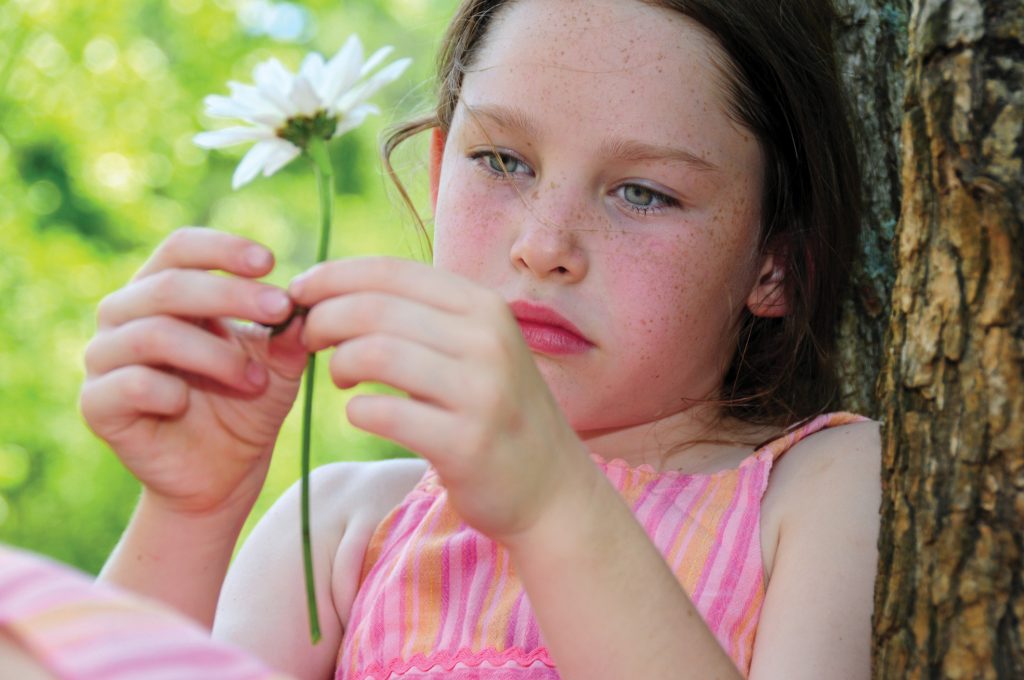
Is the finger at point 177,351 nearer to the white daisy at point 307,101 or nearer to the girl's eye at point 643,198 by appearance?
the white daisy at point 307,101

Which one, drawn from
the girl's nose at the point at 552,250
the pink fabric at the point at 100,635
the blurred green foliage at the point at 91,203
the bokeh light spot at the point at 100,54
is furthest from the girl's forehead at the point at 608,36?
the bokeh light spot at the point at 100,54

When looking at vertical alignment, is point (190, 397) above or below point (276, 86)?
below

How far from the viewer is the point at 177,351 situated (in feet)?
3.57

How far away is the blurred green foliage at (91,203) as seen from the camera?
6.82 metres

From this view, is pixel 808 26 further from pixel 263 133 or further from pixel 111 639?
pixel 111 639

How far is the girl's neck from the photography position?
1.71 m

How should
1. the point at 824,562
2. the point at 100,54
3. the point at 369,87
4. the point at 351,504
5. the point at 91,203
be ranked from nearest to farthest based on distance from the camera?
1. the point at 369,87
2. the point at 824,562
3. the point at 351,504
4. the point at 100,54
5. the point at 91,203

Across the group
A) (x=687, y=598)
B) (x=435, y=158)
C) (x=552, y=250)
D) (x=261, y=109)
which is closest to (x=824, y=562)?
(x=687, y=598)

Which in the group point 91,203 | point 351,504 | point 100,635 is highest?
point 91,203

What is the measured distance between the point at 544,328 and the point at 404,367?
1.96 ft

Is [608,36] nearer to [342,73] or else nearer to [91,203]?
[342,73]

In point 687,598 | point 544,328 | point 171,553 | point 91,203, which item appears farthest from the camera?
point 91,203

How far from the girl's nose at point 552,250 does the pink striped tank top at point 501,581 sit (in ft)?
0.93

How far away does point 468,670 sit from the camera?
1.46m
